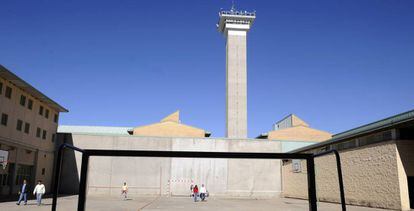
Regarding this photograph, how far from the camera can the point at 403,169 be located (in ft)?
79.0

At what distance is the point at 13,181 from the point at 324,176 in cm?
2933

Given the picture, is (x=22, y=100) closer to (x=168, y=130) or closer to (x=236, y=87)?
(x=168, y=130)

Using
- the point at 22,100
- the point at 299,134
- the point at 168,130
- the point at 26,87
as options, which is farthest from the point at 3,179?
the point at 299,134

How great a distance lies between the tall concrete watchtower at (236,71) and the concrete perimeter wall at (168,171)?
59.0 feet

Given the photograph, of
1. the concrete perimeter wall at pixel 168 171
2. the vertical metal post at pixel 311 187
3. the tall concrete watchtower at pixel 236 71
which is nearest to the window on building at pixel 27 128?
the concrete perimeter wall at pixel 168 171

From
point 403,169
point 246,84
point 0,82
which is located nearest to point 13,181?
point 0,82

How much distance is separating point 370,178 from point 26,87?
3199 centimetres

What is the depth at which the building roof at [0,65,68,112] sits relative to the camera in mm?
33994

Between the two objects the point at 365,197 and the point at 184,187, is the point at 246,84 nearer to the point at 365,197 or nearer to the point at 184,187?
the point at 184,187

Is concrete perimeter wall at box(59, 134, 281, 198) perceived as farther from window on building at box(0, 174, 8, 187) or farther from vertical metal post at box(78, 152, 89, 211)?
vertical metal post at box(78, 152, 89, 211)

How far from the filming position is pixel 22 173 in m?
40.4

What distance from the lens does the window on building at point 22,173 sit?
129 feet

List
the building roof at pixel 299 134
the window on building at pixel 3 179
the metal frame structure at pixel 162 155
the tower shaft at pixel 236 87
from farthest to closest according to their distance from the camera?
the tower shaft at pixel 236 87
the building roof at pixel 299 134
the window on building at pixel 3 179
the metal frame structure at pixel 162 155

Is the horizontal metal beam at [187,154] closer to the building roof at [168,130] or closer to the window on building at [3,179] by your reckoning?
the window on building at [3,179]
